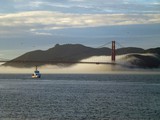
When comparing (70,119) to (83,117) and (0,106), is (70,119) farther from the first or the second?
(0,106)

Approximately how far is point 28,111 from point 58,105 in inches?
289

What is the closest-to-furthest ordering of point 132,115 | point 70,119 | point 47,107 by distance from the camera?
point 70,119 → point 132,115 → point 47,107

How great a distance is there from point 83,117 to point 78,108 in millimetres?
7701

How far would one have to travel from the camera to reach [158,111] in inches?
1865

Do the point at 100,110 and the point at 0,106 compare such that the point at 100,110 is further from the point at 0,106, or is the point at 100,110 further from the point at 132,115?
the point at 0,106

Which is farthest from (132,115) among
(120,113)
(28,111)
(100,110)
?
(28,111)

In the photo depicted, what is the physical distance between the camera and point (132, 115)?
145 feet

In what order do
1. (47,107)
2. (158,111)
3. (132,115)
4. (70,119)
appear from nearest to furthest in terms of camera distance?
1. (70,119)
2. (132,115)
3. (158,111)
4. (47,107)

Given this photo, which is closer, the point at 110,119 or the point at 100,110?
the point at 110,119

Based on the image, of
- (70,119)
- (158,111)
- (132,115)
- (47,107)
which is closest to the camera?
(70,119)

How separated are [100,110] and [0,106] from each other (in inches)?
448

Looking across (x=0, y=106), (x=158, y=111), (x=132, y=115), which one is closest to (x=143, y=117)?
(x=132, y=115)

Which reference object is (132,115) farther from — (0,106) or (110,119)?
(0,106)

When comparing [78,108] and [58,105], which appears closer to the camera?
[78,108]
